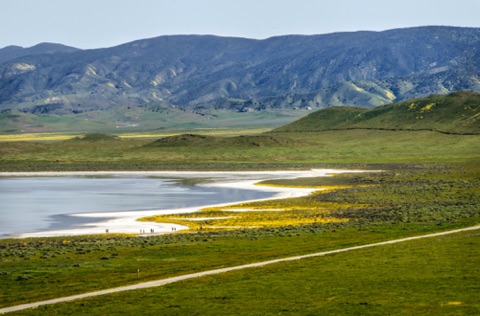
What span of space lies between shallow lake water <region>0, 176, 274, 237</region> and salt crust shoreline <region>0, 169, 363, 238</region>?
2.30m

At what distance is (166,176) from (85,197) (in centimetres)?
4233

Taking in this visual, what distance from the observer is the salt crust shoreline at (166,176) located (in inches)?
2862

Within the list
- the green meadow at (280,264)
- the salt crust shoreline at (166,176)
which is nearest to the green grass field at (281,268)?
the green meadow at (280,264)

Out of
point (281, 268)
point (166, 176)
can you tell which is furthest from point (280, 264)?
point (166, 176)

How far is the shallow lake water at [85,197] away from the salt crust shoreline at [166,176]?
230 cm

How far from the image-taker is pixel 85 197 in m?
107

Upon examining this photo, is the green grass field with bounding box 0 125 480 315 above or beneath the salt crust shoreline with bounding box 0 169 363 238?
above

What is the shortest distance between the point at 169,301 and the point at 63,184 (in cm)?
9453

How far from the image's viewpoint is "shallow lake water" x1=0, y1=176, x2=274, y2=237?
271 feet

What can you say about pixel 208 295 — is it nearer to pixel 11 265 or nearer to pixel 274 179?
pixel 11 265

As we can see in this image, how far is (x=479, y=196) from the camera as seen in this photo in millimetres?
99062

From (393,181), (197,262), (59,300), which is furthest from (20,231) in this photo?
(393,181)

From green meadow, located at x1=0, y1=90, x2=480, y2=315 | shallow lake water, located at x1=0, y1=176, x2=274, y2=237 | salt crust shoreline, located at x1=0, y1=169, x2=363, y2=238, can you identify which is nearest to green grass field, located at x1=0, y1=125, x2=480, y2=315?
green meadow, located at x1=0, y1=90, x2=480, y2=315

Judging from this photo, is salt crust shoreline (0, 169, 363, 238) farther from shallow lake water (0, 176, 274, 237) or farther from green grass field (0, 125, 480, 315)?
green grass field (0, 125, 480, 315)
